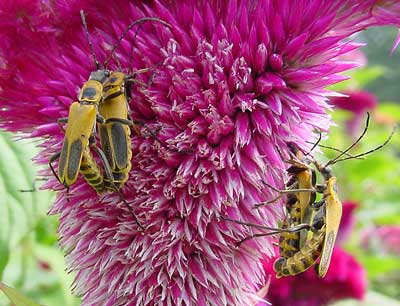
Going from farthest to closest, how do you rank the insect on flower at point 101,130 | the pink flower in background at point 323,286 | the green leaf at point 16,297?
the pink flower in background at point 323,286 < the green leaf at point 16,297 < the insect on flower at point 101,130

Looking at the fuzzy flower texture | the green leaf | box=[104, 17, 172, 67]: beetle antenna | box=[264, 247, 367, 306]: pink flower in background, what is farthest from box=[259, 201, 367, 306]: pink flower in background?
box=[104, 17, 172, 67]: beetle antenna

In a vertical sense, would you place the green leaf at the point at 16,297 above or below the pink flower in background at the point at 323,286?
above

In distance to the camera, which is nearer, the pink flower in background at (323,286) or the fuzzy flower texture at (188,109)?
the fuzzy flower texture at (188,109)

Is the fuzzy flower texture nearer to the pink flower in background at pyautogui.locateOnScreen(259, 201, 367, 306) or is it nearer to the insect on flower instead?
the insect on flower

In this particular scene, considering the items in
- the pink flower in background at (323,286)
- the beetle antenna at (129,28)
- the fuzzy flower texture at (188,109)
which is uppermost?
the beetle antenna at (129,28)

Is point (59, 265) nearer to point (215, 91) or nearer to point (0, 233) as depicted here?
point (0, 233)

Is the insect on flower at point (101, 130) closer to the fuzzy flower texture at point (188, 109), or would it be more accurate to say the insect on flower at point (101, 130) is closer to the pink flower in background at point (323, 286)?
the fuzzy flower texture at point (188, 109)

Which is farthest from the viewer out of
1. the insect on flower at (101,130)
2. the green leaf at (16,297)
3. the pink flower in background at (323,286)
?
the pink flower in background at (323,286)

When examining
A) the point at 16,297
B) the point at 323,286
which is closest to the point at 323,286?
the point at 323,286

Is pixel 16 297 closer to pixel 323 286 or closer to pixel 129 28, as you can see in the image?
pixel 129 28

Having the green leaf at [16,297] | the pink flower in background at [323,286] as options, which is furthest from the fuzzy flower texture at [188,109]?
the pink flower in background at [323,286]
